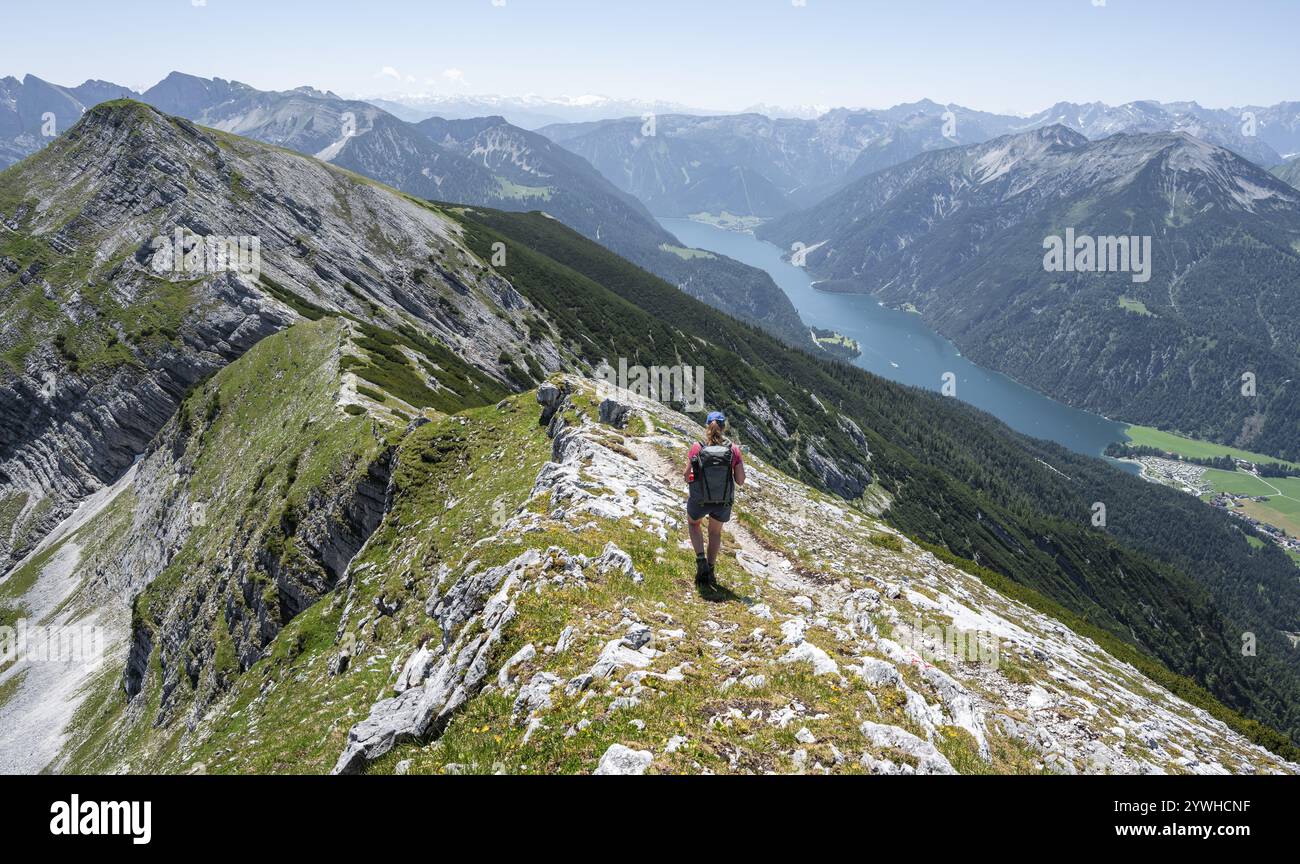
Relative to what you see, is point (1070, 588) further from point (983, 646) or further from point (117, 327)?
point (117, 327)

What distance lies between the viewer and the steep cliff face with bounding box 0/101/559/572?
84.1 meters

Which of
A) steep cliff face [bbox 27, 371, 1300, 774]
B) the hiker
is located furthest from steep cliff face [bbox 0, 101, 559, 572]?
the hiker

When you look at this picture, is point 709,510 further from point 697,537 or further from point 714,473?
point 697,537

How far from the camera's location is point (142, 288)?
300ft

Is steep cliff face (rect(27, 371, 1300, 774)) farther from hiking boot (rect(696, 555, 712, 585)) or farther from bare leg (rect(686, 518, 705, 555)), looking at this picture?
bare leg (rect(686, 518, 705, 555))

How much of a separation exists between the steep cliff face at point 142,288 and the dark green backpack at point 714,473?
91.3m

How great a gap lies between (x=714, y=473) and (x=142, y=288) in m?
113

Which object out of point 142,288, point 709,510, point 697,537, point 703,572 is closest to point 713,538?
point 697,537

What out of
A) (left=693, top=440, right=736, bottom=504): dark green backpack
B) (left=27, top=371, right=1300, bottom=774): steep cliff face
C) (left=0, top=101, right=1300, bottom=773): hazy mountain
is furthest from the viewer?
(left=693, top=440, right=736, bottom=504): dark green backpack

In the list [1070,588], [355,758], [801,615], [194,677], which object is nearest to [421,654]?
[355,758]

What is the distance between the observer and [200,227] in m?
105

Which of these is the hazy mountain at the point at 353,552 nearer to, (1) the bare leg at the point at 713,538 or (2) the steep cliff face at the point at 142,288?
(2) the steep cliff face at the point at 142,288

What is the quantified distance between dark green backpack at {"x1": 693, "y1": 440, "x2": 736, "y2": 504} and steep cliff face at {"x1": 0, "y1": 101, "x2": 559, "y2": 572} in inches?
3594
